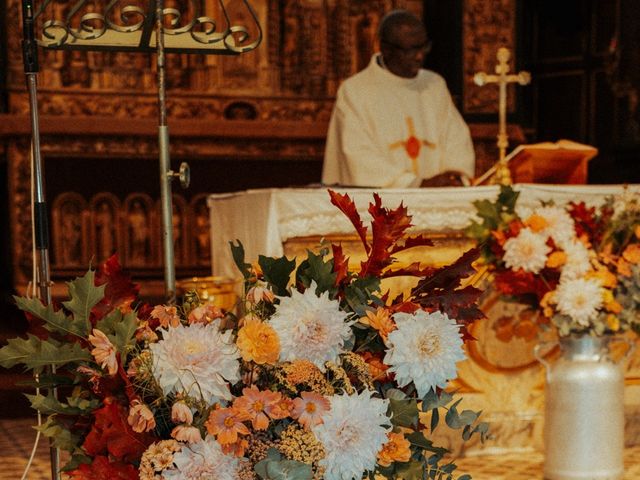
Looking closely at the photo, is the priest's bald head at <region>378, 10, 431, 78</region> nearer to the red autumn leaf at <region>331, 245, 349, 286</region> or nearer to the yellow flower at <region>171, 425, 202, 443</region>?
the red autumn leaf at <region>331, 245, 349, 286</region>

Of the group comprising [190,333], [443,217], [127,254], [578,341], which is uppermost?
[190,333]

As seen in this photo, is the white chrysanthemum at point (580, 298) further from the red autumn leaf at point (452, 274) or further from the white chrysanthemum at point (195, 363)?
the white chrysanthemum at point (195, 363)

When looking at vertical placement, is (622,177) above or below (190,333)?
below

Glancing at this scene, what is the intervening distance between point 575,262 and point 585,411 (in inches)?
22.0

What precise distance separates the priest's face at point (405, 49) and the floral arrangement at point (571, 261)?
1.60 metres

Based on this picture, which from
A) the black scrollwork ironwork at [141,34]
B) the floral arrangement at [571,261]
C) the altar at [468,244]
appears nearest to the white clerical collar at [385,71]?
the altar at [468,244]

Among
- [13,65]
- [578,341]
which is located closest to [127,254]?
[13,65]

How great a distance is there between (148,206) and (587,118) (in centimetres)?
396

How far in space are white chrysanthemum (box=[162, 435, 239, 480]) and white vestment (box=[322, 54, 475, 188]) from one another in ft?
11.8

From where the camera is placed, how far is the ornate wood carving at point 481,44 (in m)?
8.65

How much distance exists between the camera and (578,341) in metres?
3.73

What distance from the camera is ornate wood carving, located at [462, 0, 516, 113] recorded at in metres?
8.65

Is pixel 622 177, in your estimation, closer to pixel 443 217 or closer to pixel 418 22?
pixel 418 22

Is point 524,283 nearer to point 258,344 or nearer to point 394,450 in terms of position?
point 394,450
